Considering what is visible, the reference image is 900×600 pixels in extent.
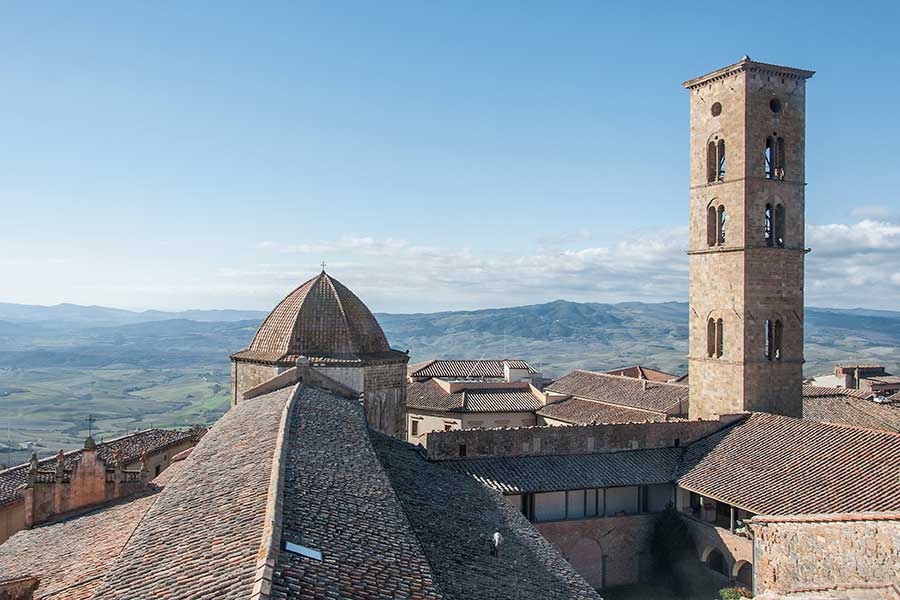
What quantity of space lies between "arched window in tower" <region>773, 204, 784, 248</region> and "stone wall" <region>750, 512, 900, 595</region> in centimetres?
1523

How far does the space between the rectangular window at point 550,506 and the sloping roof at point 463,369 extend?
27.4 meters

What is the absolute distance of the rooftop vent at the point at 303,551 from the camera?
7246 mm

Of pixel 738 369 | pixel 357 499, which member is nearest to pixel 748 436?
pixel 738 369

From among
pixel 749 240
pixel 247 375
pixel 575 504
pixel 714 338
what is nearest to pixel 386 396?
pixel 247 375

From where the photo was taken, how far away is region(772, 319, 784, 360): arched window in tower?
86.6ft

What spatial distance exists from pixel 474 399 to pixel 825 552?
30429 mm

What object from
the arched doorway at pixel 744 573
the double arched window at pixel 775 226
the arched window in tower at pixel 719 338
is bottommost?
the arched doorway at pixel 744 573

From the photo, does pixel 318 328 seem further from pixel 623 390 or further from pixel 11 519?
pixel 623 390

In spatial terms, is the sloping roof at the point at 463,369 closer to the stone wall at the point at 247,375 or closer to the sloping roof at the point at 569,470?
the sloping roof at the point at 569,470

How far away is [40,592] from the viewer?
34.9 feet

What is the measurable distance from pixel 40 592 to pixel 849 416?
33029 millimetres

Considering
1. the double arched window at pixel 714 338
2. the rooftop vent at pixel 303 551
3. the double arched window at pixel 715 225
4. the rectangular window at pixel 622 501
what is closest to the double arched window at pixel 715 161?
the double arched window at pixel 715 225

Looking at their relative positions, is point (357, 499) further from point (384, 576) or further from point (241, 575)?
point (241, 575)

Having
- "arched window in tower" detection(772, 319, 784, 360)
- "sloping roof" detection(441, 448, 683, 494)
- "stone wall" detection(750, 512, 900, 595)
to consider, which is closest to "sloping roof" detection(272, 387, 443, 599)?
"stone wall" detection(750, 512, 900, 595)
